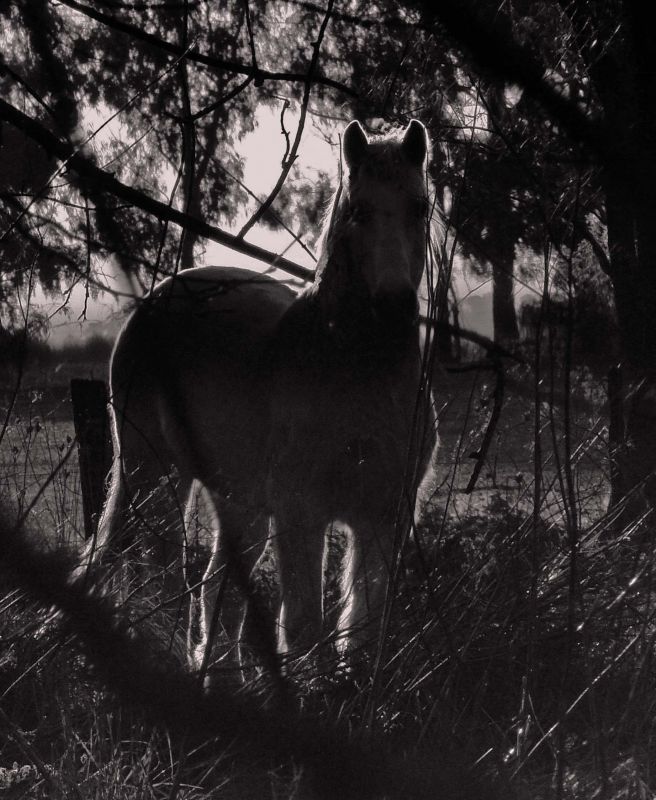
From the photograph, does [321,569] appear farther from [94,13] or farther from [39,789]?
[94,13]

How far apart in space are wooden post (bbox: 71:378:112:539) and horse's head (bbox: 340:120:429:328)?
2.18m

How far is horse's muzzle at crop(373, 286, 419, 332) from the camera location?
2741 mm

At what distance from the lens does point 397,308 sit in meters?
2.79

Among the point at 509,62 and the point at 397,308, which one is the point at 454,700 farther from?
the point at 509,62

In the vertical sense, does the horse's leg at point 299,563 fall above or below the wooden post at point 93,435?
below

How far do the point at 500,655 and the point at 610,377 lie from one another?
1.52 m

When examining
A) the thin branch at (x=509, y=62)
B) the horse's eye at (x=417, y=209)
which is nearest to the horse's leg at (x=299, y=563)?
the horse's eye at (x=417, y=209)

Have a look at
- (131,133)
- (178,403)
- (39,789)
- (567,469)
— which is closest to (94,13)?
(131,133)

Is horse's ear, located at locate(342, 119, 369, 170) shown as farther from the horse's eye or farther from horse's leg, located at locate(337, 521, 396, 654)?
horse's leg, located at locate(337, 521, 396, 654)

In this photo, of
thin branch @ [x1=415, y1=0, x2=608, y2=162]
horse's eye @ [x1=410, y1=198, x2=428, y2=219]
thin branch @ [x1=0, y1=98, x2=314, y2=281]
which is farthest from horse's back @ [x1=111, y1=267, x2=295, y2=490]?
thin branch @ [x1=415, y1=0, x2=608, y2=162]

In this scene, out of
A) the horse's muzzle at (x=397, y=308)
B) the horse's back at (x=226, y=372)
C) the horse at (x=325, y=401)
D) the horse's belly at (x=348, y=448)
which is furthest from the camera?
the horse's back at (x=226, y=372)

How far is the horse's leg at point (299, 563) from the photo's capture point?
10.3ft

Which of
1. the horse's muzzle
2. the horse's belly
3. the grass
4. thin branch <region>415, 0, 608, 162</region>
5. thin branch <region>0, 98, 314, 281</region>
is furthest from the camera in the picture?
the horse's belly

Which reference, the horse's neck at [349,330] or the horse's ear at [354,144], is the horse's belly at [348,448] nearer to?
the horse's neck at [349,330]
